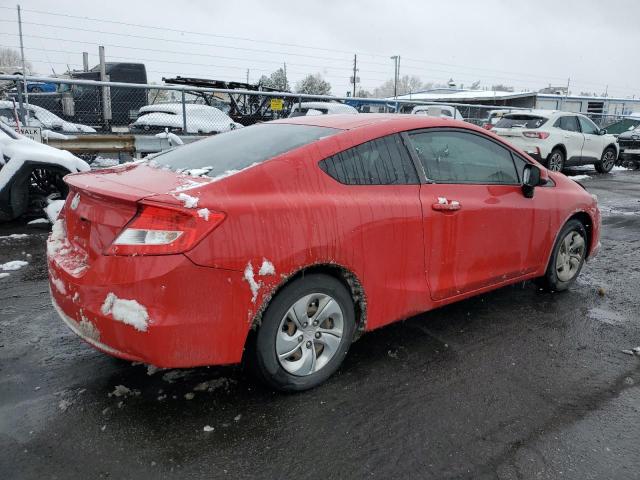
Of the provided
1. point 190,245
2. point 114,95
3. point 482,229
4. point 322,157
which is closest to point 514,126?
point 114,95

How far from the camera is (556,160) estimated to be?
43.0ft

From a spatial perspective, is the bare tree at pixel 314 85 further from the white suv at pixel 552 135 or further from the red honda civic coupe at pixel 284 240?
the red honda civic coupe at pixel 284 240

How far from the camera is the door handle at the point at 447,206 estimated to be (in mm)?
3256

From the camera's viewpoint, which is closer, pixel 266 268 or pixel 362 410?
pixel 266 268

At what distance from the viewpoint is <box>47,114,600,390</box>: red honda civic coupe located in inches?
93.2

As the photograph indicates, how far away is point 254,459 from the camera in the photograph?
7.63 feet

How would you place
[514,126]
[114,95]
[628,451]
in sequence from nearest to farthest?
[628,451] < [114,95] < [514,126]

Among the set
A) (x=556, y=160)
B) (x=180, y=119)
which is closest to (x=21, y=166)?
(x=180, y=119)

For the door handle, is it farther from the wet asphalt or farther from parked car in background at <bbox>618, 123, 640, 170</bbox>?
parked car in background at <bbox>618, 123, 640, 170</bbox>

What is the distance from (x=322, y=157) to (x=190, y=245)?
3.10 feet

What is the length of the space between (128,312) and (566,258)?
3776mm

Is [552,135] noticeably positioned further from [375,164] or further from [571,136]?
[375,164]

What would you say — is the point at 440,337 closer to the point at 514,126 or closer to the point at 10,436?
the point at 10,436

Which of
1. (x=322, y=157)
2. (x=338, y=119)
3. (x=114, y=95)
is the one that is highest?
(x=114, y=95)
